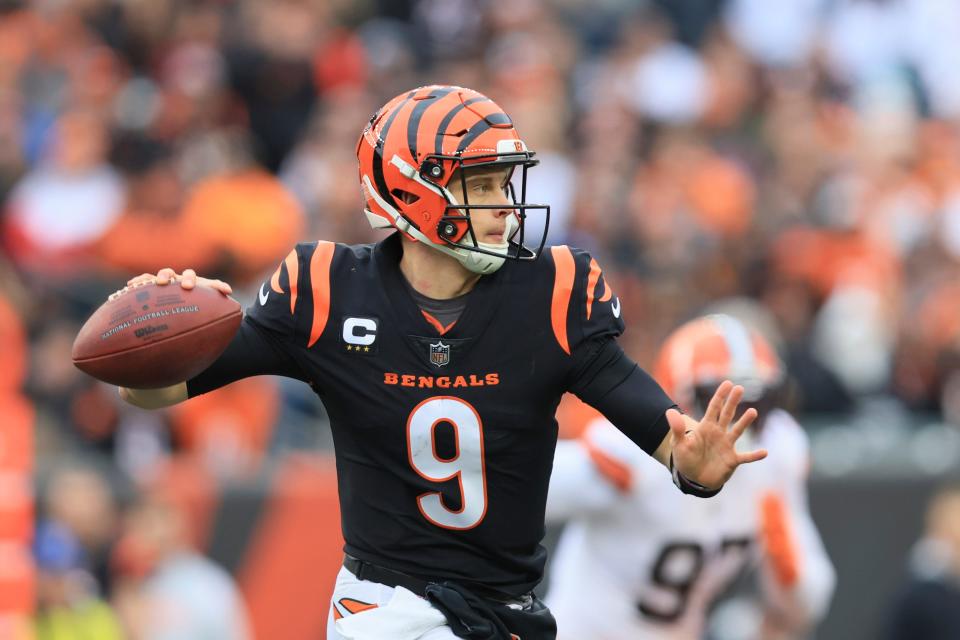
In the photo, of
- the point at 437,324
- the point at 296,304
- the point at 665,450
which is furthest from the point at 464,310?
the point at 665,450

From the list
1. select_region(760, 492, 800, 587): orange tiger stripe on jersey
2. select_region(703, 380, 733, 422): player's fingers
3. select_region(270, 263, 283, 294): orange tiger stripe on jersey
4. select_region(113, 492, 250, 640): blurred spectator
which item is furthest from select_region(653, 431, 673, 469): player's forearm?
select_region(113, 492, 250, 640): blurred spectator

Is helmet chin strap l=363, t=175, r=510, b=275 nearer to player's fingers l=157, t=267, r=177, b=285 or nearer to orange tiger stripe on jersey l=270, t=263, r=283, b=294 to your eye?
orange tiger stripe on jersey l=270, t=263, r=283, b=294

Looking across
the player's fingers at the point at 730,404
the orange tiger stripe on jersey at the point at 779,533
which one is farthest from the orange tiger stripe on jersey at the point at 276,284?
the orange tiger stripe on jersey at the point at 779,533

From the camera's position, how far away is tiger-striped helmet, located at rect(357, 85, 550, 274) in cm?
446

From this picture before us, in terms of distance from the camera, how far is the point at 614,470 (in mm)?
5875

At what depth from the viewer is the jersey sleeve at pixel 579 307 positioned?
4.44 m

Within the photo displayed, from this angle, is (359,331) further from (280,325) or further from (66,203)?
(66,203)

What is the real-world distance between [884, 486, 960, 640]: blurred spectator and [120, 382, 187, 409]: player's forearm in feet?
16.3

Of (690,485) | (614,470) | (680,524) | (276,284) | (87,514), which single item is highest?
(276,284)

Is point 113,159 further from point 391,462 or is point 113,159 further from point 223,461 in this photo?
point 391,462

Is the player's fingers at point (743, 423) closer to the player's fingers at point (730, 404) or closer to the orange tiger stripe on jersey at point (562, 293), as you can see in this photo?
the player's fingers at point (730, 404)

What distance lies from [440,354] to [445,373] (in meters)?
0.05

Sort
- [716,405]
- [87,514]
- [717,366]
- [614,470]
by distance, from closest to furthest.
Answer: [716,405]
[614,470]
[717,366]
[87,514]

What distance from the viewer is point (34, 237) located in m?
9.98
